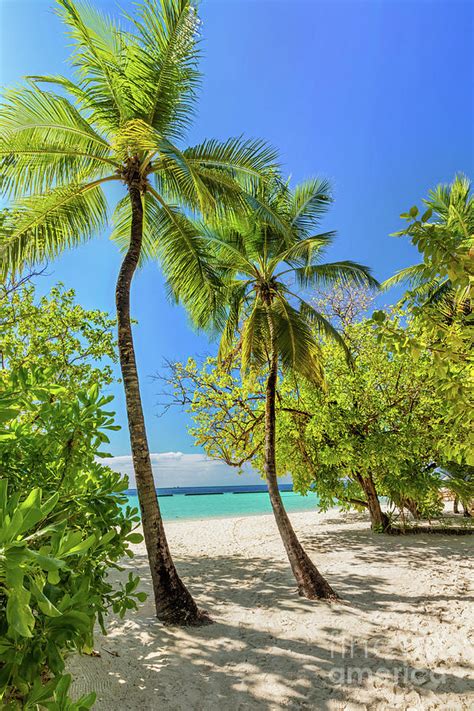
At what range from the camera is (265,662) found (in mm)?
4789

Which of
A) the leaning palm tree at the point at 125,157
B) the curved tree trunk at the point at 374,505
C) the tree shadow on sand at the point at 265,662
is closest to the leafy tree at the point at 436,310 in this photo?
the tree shadow on sand at the point at 265,662

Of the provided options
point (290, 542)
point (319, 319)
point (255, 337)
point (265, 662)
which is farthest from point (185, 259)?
point (265, 662)

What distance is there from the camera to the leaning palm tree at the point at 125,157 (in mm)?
6191

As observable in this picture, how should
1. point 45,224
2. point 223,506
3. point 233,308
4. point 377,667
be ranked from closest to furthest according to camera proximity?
1. point 377,667
2. point 45,224
3. point 233,308
4. point 223,506

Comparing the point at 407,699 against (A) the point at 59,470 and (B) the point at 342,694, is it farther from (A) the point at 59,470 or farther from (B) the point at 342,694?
(A) the point at 59,470

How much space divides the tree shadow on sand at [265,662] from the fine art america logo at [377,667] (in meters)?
0.01

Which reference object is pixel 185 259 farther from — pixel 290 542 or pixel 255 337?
pixel 290 542

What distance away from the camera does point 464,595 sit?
7.06 m

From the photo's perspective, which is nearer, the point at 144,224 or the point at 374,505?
Answer: the point at 144,224

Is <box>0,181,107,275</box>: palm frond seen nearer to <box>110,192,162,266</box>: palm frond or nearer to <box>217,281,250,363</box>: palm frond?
<box>110,192,162,266</box>: palm frond

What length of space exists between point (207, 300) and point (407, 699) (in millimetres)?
7132

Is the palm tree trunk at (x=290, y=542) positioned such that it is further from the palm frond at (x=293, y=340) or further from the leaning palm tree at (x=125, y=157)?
the leaning palm tree at (x=125, y=157)

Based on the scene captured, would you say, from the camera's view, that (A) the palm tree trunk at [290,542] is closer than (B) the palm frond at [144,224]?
Yes

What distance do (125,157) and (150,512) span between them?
6.22 m
